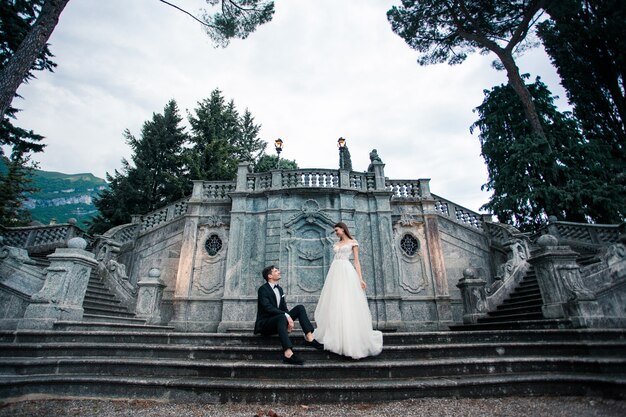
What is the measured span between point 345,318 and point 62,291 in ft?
19.0

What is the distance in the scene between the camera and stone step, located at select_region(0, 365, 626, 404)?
3.44 meters

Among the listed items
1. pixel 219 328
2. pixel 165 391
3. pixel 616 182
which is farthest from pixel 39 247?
pixel 616 182

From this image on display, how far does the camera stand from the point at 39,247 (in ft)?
37.8

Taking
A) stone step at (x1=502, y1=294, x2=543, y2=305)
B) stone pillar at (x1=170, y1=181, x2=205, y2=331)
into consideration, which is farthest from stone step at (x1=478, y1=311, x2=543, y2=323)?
stone pillar at (x1=170, y1=181, x2=205, y2=331)

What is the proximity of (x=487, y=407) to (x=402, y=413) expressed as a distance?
40.2 inches

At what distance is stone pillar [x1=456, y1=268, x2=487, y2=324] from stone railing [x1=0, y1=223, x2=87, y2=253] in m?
15.3

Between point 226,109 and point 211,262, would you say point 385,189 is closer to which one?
point 211,262

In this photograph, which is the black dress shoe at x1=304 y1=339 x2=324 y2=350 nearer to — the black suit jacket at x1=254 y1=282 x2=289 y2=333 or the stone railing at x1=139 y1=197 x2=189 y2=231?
the black suit jacket at x1=254 y1=282 x2=289 y2=333

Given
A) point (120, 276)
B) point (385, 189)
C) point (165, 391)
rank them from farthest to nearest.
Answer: point (385, 189) < point (120, 276) < point (165, 391)

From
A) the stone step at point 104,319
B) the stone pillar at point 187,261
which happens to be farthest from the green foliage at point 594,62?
the stone step at point 104,319

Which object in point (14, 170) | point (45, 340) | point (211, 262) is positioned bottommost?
Answer: point (45, 340)

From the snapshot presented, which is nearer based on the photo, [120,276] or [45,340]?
[45,340]

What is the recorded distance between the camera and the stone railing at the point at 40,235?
1160 cm

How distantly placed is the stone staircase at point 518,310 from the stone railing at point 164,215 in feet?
38.1
